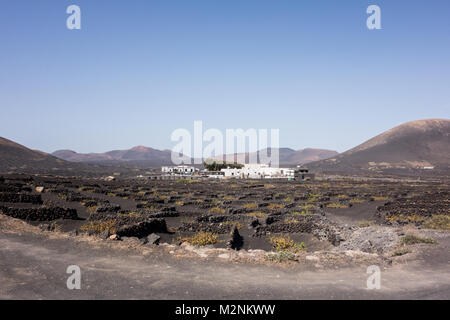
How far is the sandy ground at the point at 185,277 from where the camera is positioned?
712 cm

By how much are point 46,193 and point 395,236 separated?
103ft

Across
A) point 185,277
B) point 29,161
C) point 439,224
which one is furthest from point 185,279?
point 29,161

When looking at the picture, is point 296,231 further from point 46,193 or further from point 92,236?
point 46,193

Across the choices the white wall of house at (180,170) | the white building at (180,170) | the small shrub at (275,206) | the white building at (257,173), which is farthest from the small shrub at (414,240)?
the white wall of house at (180,170)

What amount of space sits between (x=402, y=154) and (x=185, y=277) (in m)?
183

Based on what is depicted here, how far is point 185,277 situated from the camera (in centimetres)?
823

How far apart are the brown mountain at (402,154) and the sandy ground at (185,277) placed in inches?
5588

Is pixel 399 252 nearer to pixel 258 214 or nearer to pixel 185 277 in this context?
pixel 185 277

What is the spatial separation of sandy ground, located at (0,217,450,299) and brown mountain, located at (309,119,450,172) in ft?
466
